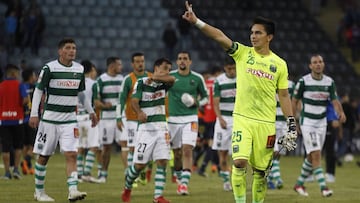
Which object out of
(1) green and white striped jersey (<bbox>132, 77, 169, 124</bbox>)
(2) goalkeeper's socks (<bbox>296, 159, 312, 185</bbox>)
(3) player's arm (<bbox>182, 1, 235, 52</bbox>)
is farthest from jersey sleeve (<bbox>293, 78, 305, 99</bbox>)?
(3) player's arm (<bbox>182, 1, 235, 52</bbox>)

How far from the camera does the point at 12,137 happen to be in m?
23.0

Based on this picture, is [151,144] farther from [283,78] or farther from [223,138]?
[223,138]

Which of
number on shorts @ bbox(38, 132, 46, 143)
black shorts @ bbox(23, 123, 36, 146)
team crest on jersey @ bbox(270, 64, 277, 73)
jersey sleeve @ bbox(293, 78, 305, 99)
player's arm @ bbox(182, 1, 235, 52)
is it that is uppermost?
player's arm @ bbox(182, 1, 235, 52)

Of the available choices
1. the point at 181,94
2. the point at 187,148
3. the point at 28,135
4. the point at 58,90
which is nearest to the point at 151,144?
the point at 58,90

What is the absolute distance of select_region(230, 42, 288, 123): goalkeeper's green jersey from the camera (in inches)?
576

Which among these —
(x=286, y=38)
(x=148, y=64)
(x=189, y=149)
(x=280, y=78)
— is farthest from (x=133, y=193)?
(x=286, y=38)

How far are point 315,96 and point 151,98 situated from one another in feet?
13.5

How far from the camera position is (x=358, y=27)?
45.2 metres

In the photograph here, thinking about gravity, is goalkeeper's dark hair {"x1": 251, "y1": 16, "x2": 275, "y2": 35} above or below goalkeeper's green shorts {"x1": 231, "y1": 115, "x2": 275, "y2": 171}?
above

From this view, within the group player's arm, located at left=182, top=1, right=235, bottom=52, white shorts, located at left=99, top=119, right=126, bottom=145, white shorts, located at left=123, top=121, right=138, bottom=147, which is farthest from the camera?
white shorts, located at left=99, top=119, right=126, bottom=145

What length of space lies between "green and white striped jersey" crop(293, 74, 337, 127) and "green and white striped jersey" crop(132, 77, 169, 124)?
3.72m

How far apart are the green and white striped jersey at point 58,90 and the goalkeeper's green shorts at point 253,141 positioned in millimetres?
3422

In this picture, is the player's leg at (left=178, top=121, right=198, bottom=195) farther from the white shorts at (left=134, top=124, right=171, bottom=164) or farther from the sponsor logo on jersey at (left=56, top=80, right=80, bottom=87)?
the sponsor logo on jersey at (left=56, top=80, right=80, bottom=87)

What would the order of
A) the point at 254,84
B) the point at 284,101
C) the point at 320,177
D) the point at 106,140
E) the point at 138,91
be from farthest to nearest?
the point at 106,140, the point at 320,177, the point at 138,91, the point at 284,101, the point at 254,84
